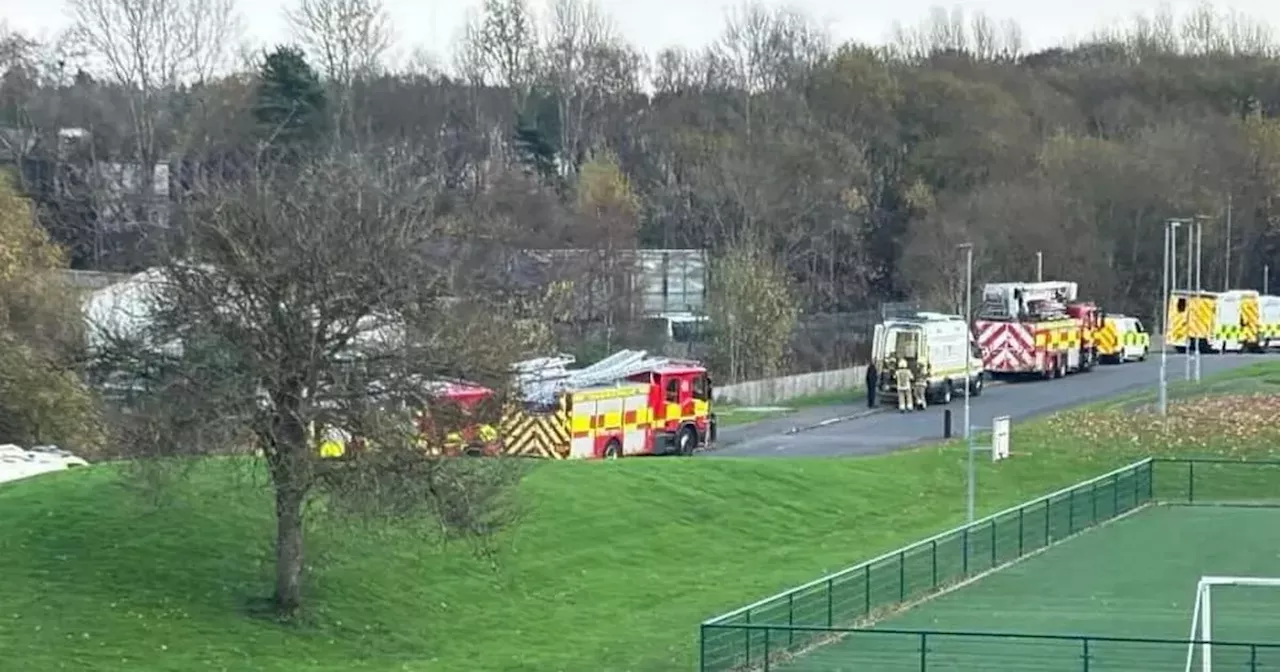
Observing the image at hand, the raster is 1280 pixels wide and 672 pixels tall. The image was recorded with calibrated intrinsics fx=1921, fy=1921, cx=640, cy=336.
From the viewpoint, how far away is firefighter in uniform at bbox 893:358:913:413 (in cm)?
6594

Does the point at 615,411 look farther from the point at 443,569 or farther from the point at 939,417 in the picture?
the point at 443,569

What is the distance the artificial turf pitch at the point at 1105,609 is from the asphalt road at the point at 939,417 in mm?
12092

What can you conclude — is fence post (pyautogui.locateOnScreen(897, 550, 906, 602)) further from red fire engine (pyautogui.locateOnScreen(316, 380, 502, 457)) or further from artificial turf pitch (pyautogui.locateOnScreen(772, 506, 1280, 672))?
red fire engine (pyautogui.locateOnScreen(316, 380, 502, 457))

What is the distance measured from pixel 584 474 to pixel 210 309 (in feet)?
49.7

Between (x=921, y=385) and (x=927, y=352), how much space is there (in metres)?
1.21

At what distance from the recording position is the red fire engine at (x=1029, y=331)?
76.3 m

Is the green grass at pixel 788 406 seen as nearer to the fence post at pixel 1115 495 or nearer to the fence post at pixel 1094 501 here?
the fence post at pixel 1115 495

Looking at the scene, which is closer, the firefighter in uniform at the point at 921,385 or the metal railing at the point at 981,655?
the metal railing at the point at 981,655

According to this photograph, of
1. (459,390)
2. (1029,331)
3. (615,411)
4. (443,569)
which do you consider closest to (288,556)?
(443,569)

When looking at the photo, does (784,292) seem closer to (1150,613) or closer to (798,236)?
(798,236)

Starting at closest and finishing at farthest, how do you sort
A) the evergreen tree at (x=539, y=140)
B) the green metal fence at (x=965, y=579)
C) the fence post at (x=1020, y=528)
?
the green metal fence at (x=965, y=579) → the fence post at (x=1020, y=528) → the evergreen tree at (x=539, y=140)

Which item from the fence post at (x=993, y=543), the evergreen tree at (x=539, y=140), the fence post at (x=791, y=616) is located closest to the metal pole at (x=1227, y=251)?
the evergreen tree at (x=539, y=140)

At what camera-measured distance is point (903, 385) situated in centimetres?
6612

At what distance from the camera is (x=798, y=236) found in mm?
103438
